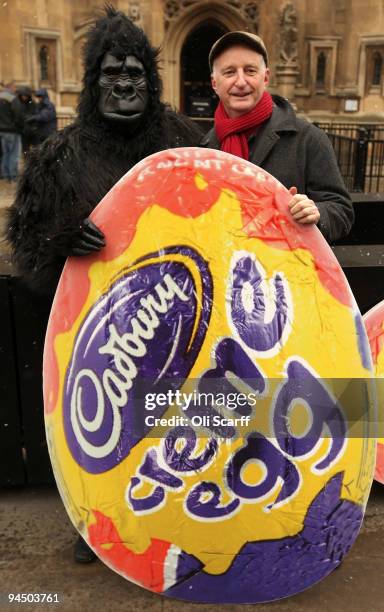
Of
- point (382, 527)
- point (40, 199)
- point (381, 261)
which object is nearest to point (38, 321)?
point (40, 199)

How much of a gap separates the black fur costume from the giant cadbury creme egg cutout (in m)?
0.23

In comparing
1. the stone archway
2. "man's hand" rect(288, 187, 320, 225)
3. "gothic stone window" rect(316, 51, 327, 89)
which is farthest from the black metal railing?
"man's hand" rect(288, 187, 320, 225)

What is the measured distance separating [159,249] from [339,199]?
78cm

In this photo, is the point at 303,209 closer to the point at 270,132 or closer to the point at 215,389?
the point at 270,132

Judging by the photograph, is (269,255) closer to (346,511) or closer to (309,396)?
(309,396)

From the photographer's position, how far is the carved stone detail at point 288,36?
52.5 ft

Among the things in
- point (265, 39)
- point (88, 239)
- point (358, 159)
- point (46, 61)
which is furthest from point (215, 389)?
point (265, 39)

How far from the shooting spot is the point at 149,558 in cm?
202

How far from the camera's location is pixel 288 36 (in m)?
16.1

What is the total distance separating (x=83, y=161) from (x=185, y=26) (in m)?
16.4

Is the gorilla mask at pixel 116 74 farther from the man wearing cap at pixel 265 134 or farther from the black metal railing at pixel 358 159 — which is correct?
the black metal railing at pixel 358 159

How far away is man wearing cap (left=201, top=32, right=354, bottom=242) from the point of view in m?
2.23

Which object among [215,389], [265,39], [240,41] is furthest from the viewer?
[265,39]

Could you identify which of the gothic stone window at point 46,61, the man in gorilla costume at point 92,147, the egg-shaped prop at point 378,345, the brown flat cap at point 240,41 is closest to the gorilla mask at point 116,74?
the man in gorilla costume at point 92,147
